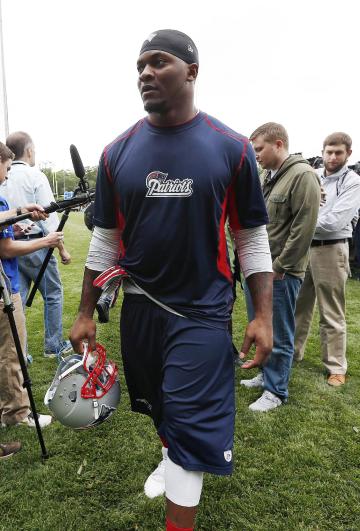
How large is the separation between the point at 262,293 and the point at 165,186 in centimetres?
68

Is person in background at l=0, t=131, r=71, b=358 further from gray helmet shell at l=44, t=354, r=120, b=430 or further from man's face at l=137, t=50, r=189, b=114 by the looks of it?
man's face at l=137, t=50, r=189, b=114

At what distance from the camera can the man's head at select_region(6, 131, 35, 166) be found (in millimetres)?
4340

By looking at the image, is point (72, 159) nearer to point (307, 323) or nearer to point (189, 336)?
point (189, 336)

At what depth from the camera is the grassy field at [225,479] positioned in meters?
2.49

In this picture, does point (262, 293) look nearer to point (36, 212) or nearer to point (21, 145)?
point (36, 212)

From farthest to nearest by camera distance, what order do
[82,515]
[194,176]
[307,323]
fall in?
[307,323] → [82,515] → [194,176]

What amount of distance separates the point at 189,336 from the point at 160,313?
186 millimetres

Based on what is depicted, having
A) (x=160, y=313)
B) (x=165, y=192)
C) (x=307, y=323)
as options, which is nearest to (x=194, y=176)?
(x=165, y=192)

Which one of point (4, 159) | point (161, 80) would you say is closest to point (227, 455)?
point (161, 80)

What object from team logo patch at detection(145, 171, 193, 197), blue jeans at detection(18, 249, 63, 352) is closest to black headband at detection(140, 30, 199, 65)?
team logo patch at detection(145, 171, 193, 197)

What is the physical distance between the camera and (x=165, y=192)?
5.97ft

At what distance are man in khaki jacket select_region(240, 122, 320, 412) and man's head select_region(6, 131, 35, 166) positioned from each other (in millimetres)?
2353

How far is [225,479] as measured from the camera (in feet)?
9.23

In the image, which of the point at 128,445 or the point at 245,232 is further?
the point at 128,445
